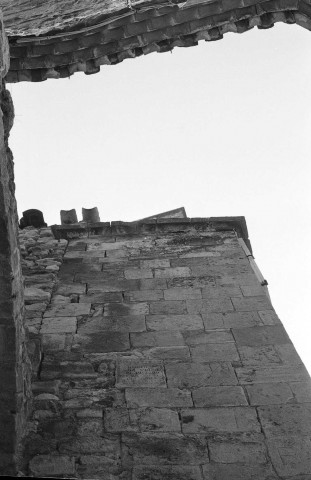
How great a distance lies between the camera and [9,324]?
12.6ft

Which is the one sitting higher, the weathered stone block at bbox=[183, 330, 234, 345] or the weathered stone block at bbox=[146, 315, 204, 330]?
the weathered stone block at bbox=[146, 315, 204, 330]

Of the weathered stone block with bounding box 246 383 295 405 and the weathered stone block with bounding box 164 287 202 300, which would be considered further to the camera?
the weathered stone block with bounding box 164 287 202 300

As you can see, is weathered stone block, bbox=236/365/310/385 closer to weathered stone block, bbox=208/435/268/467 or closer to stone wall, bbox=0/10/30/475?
weathered stone block, bbox=208/435/268/467

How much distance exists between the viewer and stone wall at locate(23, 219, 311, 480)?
12.5ft

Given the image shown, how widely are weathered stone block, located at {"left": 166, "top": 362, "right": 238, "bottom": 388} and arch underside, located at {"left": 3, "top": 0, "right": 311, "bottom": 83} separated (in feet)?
14.2

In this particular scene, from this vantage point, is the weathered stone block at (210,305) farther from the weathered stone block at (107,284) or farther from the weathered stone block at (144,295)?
the weathered stone block at (107,284)

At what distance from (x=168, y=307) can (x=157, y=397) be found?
1140 millimetres

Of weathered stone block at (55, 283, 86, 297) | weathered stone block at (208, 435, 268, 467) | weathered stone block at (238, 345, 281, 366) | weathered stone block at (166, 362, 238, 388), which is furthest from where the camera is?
weathered stone block at (55, 283, 86, 297)

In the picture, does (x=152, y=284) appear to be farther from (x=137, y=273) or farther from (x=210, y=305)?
(x=210, y=305)

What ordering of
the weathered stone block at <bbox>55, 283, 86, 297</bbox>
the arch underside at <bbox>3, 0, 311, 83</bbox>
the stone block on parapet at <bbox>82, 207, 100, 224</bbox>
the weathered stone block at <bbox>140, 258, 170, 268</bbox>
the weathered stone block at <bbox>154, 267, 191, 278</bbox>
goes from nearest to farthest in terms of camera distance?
the weathered stone block at <bbox>55, 283, 86, 297</bbox>
the weathered stone block at <bbox>154, 267, 191, 278</bbox>
the weathered stone block at <bbox>140, 258, 170, 268</bbox>
the arch underside at <bbox>3, 0, 311, 83</bbox>
the stone block on parapet at <bbox>82, 207, 100, 224</bbox>

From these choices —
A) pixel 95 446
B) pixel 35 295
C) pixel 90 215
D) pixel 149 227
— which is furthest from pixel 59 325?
pixel 90 215

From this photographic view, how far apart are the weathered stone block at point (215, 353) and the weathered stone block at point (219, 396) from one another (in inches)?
12.0

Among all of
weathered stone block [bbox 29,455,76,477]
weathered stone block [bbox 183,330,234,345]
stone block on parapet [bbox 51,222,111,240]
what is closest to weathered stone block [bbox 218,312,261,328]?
weathered stone block [bbox 183,330,234,345]

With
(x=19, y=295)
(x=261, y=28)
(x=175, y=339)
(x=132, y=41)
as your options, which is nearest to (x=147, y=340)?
(x=175, y=339)
